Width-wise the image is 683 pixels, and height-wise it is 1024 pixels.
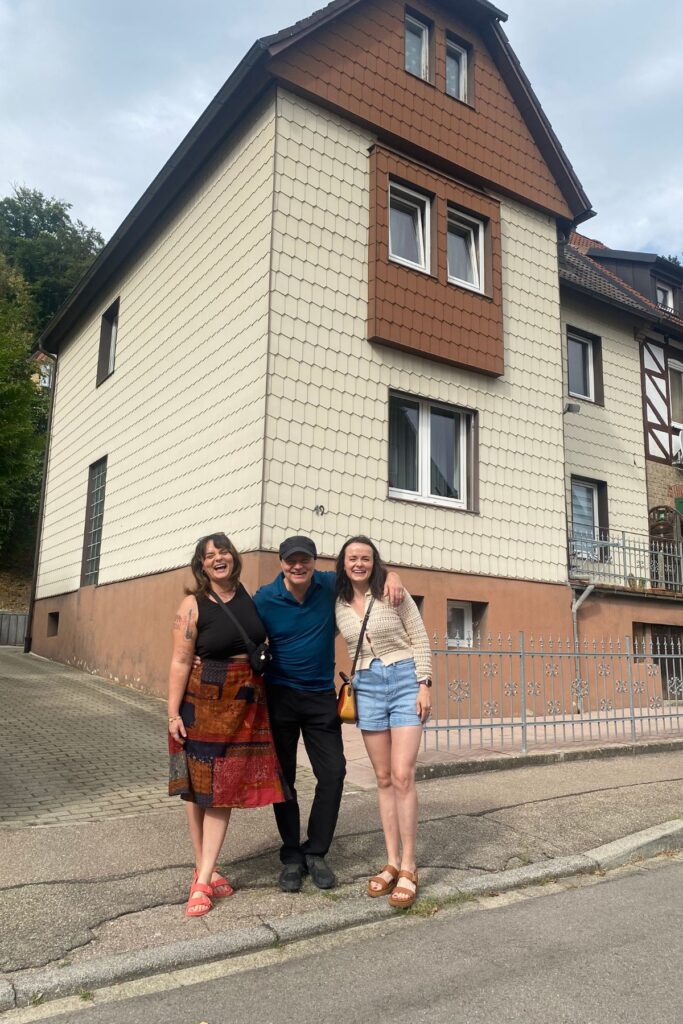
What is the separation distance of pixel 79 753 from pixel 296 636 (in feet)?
14.5

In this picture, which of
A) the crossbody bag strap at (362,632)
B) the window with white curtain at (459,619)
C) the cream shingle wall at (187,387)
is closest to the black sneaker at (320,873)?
the crossbody bag strap at (362,632)

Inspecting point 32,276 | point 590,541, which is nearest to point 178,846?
point 590,541

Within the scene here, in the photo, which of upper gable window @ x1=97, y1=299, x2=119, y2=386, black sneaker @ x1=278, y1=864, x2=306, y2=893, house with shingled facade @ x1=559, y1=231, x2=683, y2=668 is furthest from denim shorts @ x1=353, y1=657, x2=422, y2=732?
upper gable window @ x1=97, y1=299, x2=119, y2=386

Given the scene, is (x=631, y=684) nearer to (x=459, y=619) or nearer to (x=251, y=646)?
(x=459, y=619)

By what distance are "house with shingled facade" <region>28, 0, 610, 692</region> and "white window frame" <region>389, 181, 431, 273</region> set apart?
0.03 meters

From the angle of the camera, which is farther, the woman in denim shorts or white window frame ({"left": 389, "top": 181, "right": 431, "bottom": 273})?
white window frame ({"left": 389, "top": 181, "right": 431, "bottom": 273})

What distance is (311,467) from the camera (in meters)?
10.5

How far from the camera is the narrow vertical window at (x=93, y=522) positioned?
15516 mm

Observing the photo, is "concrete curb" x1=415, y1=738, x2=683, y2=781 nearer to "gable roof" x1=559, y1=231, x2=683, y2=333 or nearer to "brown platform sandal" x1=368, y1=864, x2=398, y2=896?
"brown platform sandal" x1=368, y1=864, x2=398, y2=896

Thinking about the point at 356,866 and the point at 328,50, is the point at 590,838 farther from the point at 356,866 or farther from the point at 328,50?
the point at 328,50

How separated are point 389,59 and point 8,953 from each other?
1222 centimetres

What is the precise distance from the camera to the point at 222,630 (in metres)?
4.24

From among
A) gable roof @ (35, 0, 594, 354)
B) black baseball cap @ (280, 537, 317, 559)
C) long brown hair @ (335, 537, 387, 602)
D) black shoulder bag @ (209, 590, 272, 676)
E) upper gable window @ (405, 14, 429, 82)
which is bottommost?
black shoulder bag @ (209, 590, 272, 676)

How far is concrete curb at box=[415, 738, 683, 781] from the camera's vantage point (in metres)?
7.27
